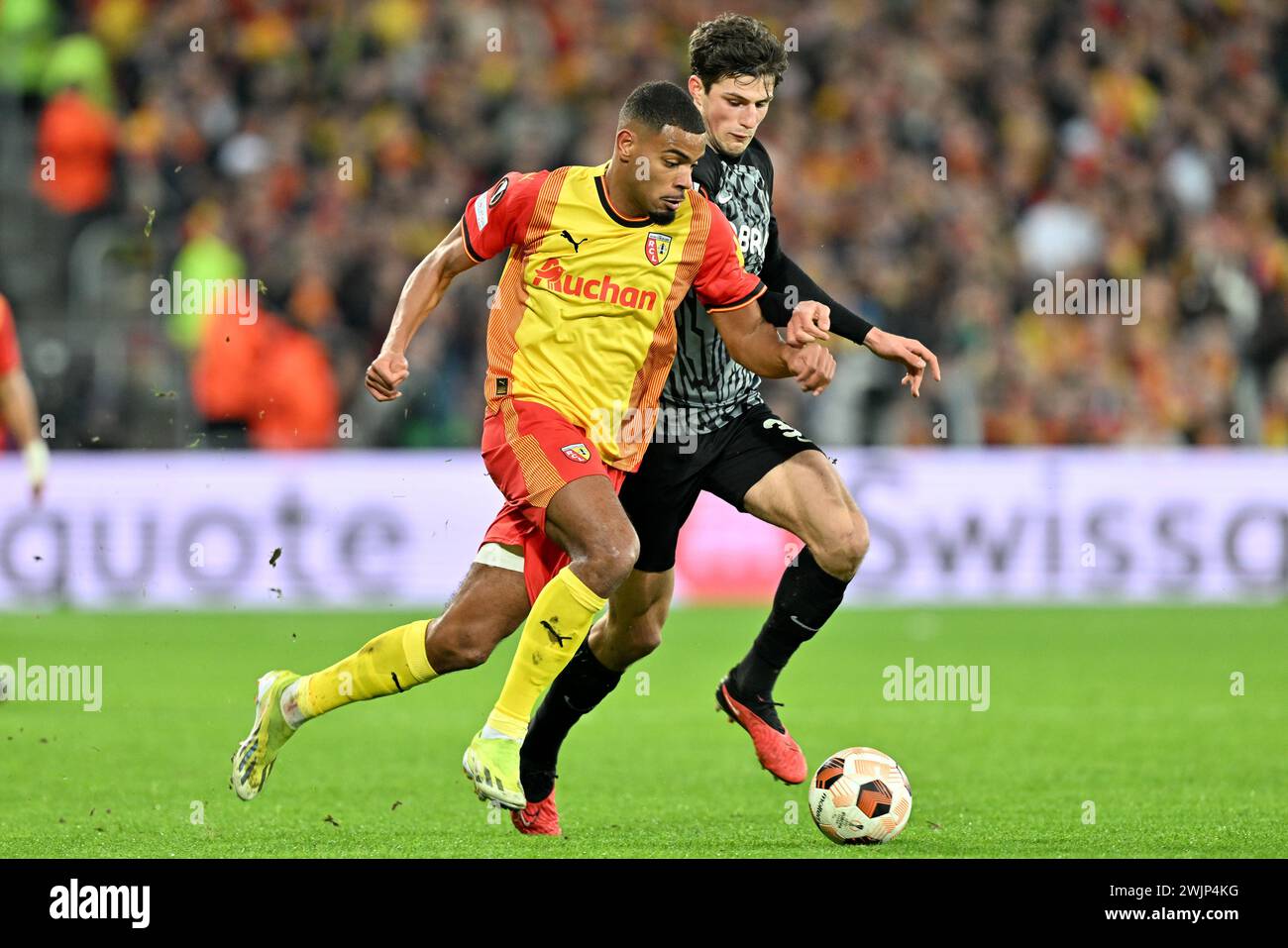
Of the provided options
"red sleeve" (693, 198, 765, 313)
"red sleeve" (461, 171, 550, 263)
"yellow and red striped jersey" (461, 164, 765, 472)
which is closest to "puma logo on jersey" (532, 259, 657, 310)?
"yellow and red striped jersey" (461, 164, 765, 472)

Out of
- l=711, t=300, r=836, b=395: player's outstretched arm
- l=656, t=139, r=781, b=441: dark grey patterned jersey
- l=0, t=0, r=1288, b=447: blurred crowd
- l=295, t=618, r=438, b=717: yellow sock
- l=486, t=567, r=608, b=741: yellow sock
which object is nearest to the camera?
l=486, t=567, r=608, b=741: yellow sock

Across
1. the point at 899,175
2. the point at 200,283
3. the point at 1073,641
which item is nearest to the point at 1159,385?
the point at 899,175

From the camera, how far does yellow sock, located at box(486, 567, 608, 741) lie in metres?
6.05

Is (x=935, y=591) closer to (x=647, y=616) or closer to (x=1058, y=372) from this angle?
(x=1058, y=372)

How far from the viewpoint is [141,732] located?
9.37 meters

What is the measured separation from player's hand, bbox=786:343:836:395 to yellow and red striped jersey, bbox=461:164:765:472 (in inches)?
17.5

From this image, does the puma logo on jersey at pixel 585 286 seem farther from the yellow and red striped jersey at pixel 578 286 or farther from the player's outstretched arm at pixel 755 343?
the player's outstretched arm at pixel 755 343

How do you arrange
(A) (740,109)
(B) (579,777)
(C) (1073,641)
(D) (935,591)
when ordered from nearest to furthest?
(A) (740,109) < (B) (579,777) < (C) (1073,641) < (D) (935,591)

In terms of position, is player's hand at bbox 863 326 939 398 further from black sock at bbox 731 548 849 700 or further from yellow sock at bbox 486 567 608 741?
yellow sock at bbox 486 567 608 741

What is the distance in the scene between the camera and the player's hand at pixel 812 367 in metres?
6.54

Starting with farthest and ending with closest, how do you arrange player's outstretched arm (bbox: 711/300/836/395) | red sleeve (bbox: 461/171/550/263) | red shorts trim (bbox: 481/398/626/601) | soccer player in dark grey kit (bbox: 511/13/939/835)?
soccer player in dark grey kit (bbox: 511/13/939/835)
player's outstretched arm (bbox: 711/300/836/395)
red sleeve (bbox: 461/171/550/263)
red shorts trim (bbox: 481/398/626/601)

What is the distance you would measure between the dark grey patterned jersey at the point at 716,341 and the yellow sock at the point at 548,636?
115 centimetres

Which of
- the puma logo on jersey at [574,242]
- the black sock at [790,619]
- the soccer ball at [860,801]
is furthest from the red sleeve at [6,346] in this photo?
the soccer ball at [860,801]

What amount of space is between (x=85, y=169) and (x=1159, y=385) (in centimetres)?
920
